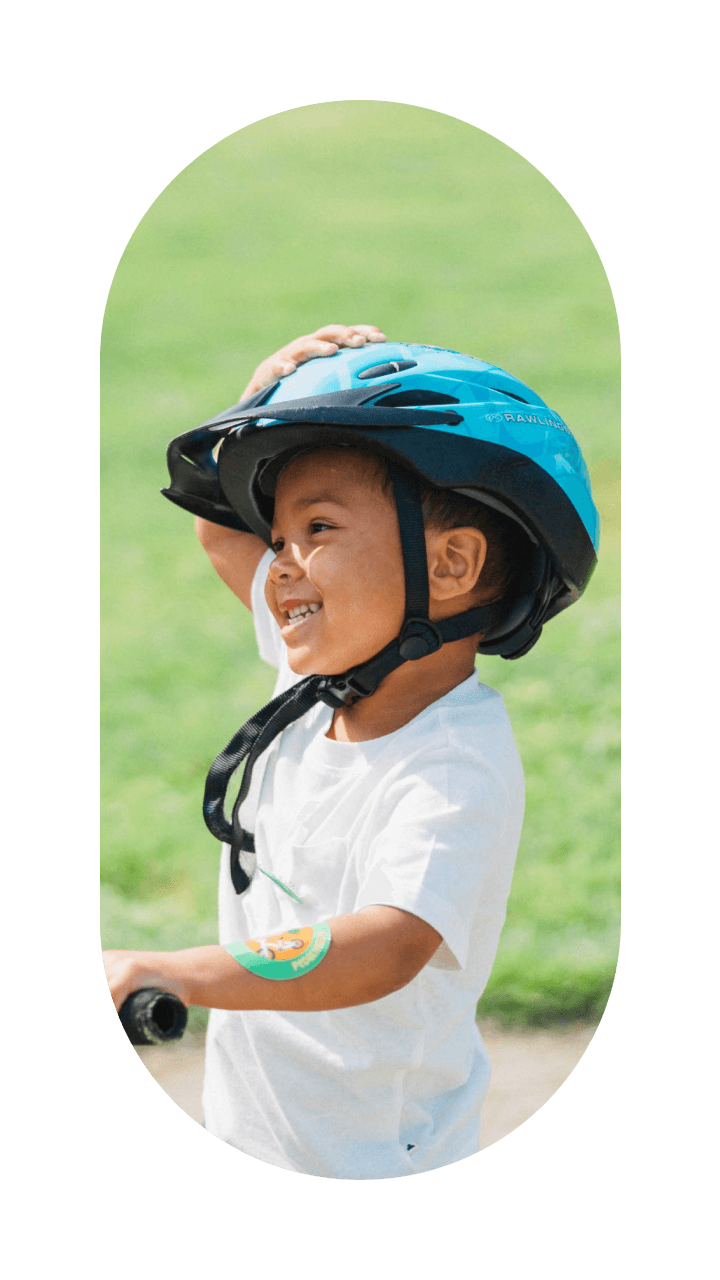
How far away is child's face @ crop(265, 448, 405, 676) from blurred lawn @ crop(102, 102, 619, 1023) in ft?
2.23

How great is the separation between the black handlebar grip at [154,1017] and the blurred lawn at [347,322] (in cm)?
101

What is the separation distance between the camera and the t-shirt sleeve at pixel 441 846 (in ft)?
6.24

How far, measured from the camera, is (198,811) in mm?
3029

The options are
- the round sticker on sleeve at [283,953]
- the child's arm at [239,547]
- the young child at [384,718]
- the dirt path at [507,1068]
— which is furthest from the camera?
the dirt path at [507,1068]

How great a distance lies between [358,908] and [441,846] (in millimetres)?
155

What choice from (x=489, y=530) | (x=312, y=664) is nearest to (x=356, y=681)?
(x=312, y=664)

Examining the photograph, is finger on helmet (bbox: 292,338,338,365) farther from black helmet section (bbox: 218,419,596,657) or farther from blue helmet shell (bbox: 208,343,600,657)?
black helmet section (bbox: 218,419,596,657)

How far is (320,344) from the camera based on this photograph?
226 centimetres

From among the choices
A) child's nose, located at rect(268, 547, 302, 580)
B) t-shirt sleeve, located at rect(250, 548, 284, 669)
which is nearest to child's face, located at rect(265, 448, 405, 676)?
child's nose, located at rect(268, 547, 302, 580)

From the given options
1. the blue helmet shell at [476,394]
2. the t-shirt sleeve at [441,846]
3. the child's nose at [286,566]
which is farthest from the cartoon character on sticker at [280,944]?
the blue helmet shell at [476,394]

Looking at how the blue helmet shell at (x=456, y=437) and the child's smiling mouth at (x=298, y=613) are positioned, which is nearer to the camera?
the blue helmet shell at (x=456, y=437)

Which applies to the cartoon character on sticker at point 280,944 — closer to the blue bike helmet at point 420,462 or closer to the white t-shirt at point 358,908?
the white t-shirt at point 358,908

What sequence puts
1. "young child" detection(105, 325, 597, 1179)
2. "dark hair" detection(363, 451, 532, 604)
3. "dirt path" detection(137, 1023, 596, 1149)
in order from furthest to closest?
"dirt path" detection(137, 1023, 596, 1149) < "dark hair" detection(363, 451, 532, 604) < "young child" detection(105, 325, 597, 1179)

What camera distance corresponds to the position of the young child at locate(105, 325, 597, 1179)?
6.59 feet
